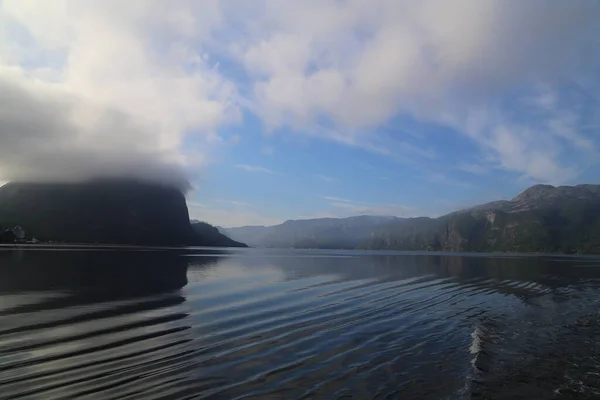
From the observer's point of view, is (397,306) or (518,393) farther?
(397,306)

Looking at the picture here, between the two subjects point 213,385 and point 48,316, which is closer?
point 213,385

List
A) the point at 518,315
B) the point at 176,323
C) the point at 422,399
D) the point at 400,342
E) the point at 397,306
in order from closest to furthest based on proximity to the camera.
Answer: the point at 422,399
the point at 400,342
the point at 176,323
the point at 518,315
the point at 397,306

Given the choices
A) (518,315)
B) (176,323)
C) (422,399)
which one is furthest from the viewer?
(518,315)

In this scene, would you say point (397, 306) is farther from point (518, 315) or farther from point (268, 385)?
point (268, 385)

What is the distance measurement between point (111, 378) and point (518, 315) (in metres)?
31.8

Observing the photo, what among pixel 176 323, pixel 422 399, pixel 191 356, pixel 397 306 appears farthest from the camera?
pixel 397 306

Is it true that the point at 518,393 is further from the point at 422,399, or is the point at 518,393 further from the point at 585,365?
the point at 585,365

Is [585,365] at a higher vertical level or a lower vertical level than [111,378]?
lower

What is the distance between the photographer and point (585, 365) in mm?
18016

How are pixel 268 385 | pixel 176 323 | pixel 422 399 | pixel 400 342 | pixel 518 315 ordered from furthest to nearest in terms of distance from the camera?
pixel 518 315 < pixel 176 323 < pixel 400 342 < pixel 268 385 < pixel 422 399

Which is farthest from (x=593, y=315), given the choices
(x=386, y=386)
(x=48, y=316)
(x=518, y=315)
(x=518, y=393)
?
(x=48, y=316)

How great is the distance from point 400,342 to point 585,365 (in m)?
9.07

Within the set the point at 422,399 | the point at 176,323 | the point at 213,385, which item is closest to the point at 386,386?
the point at 422,399

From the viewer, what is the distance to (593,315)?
31.9 m
